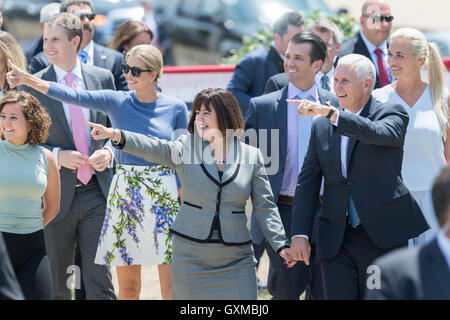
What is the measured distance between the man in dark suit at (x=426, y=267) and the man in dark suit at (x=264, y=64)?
400 centimetres

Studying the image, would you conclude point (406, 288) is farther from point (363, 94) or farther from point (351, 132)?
point (363, 94)

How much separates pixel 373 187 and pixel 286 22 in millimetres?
2568

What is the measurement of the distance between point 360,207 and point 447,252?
69.3 inches

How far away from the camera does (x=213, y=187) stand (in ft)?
15.4

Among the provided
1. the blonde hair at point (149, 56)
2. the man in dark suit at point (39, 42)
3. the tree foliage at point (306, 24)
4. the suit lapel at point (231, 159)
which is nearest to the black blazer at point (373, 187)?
the suit lapel at point (231, 159)

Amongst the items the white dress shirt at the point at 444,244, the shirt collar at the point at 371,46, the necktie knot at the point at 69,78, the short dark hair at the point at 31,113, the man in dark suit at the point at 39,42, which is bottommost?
the white dress shirt at the point at 444,244

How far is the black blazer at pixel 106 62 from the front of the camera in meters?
6.36

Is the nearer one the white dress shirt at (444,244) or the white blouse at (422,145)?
the white dress shirt at (444,244)

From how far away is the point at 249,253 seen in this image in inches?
190

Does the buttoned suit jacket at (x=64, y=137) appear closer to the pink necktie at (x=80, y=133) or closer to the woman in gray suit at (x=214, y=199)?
the pink necktie at (x=80, y=133)

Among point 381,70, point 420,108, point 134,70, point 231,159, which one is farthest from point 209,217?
point 381,70

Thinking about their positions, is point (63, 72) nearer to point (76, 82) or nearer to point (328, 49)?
point (76, 82)

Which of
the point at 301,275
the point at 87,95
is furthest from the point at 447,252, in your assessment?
the point at 87,95
